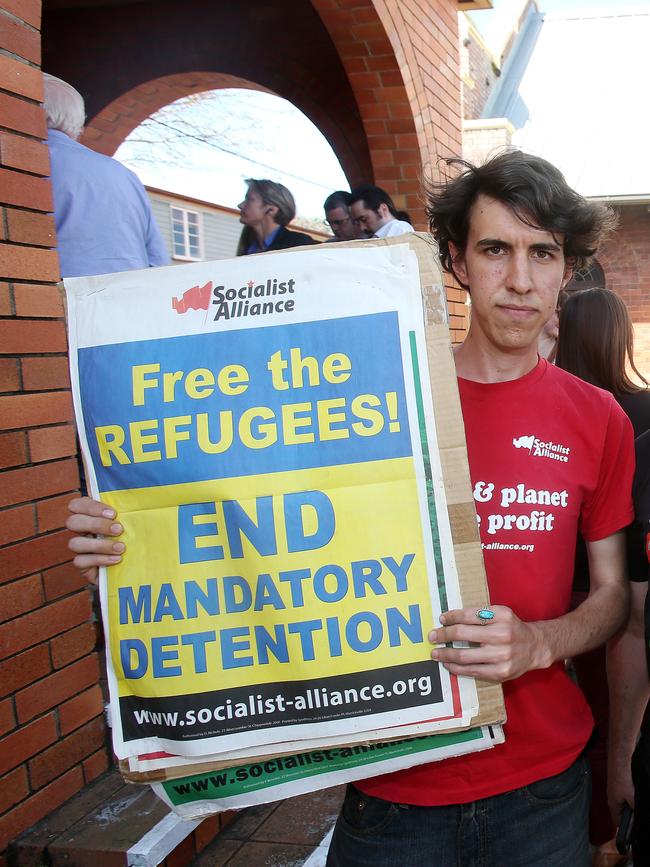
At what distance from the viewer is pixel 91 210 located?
274cm

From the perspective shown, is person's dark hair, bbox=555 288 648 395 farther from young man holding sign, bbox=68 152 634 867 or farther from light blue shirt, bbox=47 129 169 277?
light blue shirt, bbox=47 129 169 277

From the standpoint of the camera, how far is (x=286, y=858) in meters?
2.30

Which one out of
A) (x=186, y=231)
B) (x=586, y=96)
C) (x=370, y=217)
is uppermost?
(x=186, y=231)

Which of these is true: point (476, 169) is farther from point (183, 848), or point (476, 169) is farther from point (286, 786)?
point (183, 848)

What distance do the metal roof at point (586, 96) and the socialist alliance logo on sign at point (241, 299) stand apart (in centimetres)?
1142

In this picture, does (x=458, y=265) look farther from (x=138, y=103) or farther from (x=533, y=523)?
(x=138, y=103)

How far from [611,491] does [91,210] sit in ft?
6.73

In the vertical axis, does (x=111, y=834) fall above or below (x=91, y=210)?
below

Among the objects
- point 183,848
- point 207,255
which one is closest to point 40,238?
point 183,848

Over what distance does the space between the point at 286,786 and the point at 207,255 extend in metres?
29.6

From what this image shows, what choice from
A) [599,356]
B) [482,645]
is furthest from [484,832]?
[599,356]

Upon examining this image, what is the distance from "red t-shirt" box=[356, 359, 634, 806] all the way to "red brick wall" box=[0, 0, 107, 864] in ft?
3.80

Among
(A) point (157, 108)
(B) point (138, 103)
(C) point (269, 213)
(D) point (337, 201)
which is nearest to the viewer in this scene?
(C) point (269, 213)

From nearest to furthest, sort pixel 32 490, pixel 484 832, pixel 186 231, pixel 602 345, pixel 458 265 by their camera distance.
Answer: pixel 484 832, pixel 458 265, pixel 32 490, pixel 602 345, pixel 186 231
